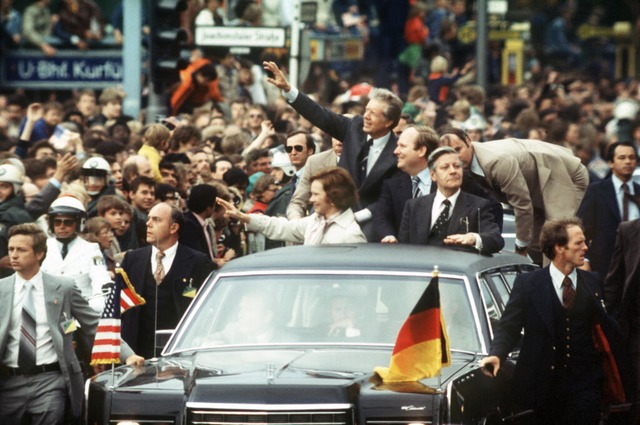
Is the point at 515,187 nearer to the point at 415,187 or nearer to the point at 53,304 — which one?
the point at 415,187

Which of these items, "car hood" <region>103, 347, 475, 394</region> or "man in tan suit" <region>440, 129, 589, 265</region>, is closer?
"car hood" <region>103, 347, 475, 394</region>

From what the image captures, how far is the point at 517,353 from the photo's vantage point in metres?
10.8

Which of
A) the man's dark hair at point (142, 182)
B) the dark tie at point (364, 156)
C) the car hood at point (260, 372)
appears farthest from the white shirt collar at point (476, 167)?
the car hood at point (260, 372)

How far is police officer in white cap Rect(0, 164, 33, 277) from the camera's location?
47.4 ft

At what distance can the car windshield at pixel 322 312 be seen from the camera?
398 inches

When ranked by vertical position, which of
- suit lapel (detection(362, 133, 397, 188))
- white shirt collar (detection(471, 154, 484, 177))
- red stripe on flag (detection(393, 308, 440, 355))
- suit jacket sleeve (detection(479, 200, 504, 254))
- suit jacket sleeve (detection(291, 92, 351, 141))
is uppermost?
suit jacket sleeve (detection(291, 92, 351, 141))

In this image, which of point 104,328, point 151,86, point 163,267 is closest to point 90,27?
point 151,86

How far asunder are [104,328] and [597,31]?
49.7 m

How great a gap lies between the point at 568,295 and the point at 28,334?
3.34 metres

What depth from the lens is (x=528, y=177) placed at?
14539mm

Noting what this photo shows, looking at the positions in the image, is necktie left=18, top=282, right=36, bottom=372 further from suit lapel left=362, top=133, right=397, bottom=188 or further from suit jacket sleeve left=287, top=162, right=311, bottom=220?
suit lapel left=362, top=133, right=397, bottom=188

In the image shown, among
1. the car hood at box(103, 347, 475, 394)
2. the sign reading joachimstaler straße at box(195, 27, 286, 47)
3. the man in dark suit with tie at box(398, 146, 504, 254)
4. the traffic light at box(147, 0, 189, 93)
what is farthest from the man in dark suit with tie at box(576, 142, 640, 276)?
the sign reading joachimstaler straße at box(195, 27, 286, 47)

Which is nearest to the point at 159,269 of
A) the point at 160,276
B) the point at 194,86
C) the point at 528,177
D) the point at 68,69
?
the point at 160,276

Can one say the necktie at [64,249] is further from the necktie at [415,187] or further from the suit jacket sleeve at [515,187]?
the suit jacket sleeve at [515,187]
